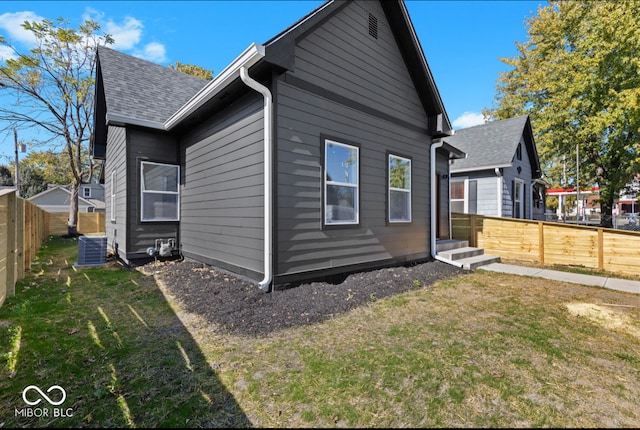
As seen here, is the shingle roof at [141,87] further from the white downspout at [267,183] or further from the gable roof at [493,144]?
the gable roof at [493,144]

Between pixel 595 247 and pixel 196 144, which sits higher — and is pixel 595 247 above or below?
below

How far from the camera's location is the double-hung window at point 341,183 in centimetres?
519

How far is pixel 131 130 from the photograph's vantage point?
6.93m

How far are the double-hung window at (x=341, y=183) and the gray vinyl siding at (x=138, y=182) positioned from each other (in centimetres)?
467

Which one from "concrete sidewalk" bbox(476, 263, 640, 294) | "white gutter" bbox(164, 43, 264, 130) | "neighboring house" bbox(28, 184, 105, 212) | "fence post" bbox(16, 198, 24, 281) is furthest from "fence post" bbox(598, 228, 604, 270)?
"neighboring house" bbox(28, 184, 105, 212)

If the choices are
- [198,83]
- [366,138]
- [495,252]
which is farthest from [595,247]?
[198,83]

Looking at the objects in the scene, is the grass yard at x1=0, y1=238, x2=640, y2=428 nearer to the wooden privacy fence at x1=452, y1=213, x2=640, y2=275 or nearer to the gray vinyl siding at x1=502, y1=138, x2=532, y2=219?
the wooden privacy fence at x1=452, y1=213, x2=640, y2=275

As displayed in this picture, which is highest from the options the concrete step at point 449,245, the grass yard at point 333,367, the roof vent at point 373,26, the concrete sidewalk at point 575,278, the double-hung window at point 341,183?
the roof vent at point 373,26

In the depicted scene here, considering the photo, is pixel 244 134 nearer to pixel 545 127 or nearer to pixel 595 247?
pixel 595 247

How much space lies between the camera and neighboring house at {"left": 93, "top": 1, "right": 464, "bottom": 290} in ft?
15.0

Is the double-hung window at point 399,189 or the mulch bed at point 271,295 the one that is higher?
the double-hung window at point 399,189

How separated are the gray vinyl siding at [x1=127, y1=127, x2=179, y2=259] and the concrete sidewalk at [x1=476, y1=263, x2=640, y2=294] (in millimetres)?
8218

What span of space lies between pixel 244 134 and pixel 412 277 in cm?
421

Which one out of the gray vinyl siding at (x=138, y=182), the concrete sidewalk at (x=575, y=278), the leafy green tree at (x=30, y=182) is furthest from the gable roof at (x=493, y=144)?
the leafy green tree at (x=30, y=182)
